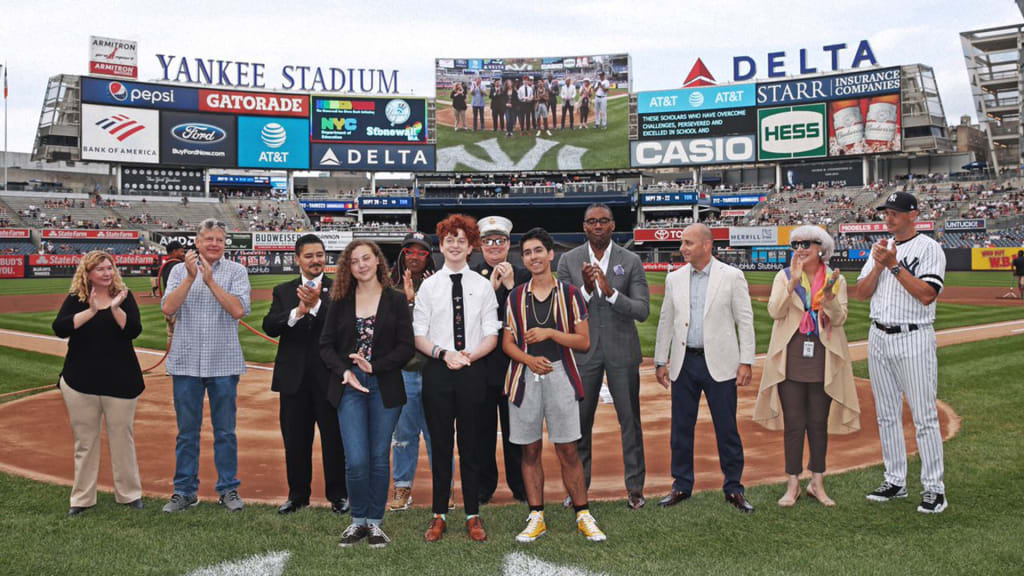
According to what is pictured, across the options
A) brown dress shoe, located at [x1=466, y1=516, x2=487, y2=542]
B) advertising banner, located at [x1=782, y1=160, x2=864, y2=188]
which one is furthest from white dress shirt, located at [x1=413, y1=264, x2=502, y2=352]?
advertising banner, located at [x1=782, y1=160, x2=864, y2=188]

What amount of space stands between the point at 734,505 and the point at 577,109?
6325 centimetres

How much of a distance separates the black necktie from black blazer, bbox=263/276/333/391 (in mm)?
1199

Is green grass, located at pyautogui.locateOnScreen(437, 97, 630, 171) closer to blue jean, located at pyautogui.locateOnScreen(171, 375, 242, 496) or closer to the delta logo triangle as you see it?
the delta logo triangle

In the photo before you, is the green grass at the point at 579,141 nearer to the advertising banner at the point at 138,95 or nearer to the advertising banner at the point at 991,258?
the advertising banner at the point at 138,95

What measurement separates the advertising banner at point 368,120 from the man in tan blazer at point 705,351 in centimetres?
6145

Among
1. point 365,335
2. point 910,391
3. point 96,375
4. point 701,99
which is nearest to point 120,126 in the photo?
point 701,99

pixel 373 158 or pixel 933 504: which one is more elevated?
pixel 373 158

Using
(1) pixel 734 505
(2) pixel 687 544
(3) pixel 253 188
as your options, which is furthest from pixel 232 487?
(3) pixel 253 188

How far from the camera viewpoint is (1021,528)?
5.00 metres

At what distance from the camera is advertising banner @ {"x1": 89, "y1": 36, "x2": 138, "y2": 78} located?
6016 cm

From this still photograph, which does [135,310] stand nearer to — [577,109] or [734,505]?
[734,505]

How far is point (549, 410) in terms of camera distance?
16.6 ft

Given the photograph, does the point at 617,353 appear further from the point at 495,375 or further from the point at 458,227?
the point at 458,227

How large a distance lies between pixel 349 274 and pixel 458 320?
2.71 ft
